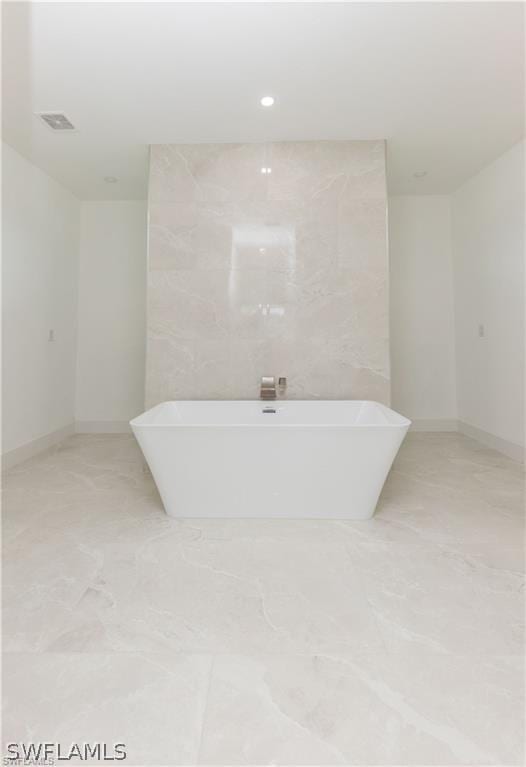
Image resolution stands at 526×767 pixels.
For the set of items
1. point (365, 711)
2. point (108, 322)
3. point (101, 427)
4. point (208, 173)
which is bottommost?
point (365, 711)

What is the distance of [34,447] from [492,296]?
4140mm

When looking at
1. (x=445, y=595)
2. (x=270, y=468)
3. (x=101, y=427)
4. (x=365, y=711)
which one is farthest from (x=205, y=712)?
(x=101, y=427)

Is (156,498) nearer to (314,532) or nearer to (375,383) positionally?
(314,532)

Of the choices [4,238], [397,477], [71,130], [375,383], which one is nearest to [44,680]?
[397,477]

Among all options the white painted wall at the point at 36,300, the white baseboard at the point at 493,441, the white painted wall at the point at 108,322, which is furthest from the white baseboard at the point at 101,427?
the white baseboard at the point at 493,441

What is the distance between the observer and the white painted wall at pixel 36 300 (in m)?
2.88

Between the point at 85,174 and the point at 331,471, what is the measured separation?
3310 mm

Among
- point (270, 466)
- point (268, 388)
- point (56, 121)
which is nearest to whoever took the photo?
point (270, 466)

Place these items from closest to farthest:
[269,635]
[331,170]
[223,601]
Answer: [269,635] < [223,601] < [331,170]

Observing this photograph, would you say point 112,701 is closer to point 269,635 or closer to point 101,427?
point 269,635

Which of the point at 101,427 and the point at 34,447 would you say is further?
the point at 101,427

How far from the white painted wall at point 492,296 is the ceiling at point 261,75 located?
0.40 meters

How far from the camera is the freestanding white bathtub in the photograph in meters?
1.81

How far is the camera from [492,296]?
10.8 ft
